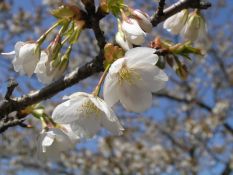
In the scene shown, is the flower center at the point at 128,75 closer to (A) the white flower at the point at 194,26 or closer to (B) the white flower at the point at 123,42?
(B) the white flower at the point at 123,42

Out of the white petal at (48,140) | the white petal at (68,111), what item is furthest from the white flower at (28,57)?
the white petal at (48,140)

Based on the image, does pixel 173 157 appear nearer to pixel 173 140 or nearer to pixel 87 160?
pixel 173 140

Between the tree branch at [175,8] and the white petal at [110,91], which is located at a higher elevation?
the tree branch at [175,8]

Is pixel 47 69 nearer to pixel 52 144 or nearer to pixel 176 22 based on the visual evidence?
pixel 52 144

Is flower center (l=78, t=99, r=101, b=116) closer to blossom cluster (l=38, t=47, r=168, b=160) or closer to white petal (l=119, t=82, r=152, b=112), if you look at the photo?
blossom cluster (l=38, t=47, r=168, b=160)

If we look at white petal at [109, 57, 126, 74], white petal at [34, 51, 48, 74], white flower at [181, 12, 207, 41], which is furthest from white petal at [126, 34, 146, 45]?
white flower at [181, 12, 207, 41]

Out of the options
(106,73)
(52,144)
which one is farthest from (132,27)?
(52,144)
